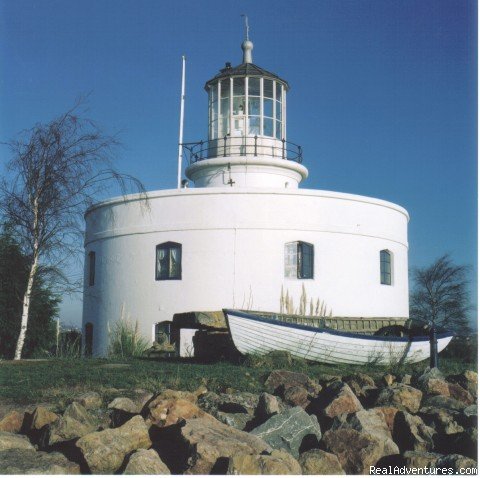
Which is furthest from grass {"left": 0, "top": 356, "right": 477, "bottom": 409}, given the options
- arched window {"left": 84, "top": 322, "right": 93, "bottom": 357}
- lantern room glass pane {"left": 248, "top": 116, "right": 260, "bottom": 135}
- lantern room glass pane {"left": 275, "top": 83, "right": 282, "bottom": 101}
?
lantern room glass pane {"left": 275, "top": 83, "right": 282, "bottom": 101}

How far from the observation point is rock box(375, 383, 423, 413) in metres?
8.55

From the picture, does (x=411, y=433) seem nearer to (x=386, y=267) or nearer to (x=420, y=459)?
(x=420, y=459)

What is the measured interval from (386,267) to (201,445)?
15.9 meters

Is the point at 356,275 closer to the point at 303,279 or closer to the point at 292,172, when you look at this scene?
the point at 303,279

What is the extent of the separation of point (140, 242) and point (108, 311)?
92.2 inches

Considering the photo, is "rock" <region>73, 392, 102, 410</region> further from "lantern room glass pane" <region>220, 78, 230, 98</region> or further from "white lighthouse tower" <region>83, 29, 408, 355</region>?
"lantern room glass pane" <region>220, 78, 230, 98</region>

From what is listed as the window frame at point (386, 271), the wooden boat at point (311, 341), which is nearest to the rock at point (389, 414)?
the wooden boat at point (311, 341)

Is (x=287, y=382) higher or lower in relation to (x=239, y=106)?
lower

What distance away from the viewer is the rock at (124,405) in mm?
7699

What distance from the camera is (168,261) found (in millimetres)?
19938

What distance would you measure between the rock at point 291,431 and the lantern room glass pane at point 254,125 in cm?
1564

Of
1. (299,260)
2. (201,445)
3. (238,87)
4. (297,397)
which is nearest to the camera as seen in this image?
(201,445)

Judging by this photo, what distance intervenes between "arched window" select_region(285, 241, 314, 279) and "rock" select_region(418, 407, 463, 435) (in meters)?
11.1

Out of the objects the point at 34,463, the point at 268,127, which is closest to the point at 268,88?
the point at 268,127
